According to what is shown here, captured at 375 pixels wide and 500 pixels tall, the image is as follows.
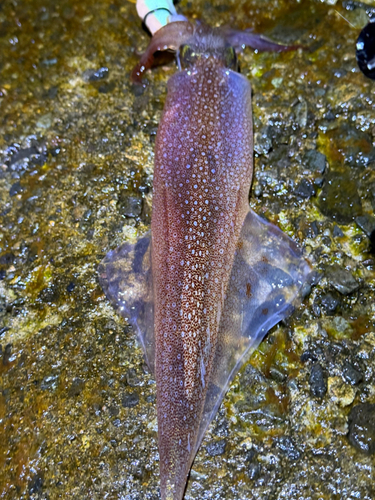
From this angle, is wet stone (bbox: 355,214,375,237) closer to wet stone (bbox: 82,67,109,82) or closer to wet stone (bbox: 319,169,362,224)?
wet stone (bbox: 319,169,362,224)

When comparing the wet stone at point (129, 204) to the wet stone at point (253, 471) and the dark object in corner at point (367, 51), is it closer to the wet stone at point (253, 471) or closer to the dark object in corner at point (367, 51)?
the wet stone at point (253, 471)

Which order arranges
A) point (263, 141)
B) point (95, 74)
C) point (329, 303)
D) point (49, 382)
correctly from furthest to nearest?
point (95, 74), point (263, 141), point (329, 303), point (49, 382)

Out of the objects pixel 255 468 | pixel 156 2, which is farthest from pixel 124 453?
pixel 156 2

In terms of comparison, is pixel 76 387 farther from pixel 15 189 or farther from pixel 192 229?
pixel 15 189

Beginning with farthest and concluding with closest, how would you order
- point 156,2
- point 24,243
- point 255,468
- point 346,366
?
point 156,2 < point 24,243 < point 346,366 < point 255,468

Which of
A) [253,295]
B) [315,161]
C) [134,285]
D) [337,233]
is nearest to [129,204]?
[134,285]

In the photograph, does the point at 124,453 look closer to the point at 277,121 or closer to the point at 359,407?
the point at 359,407
